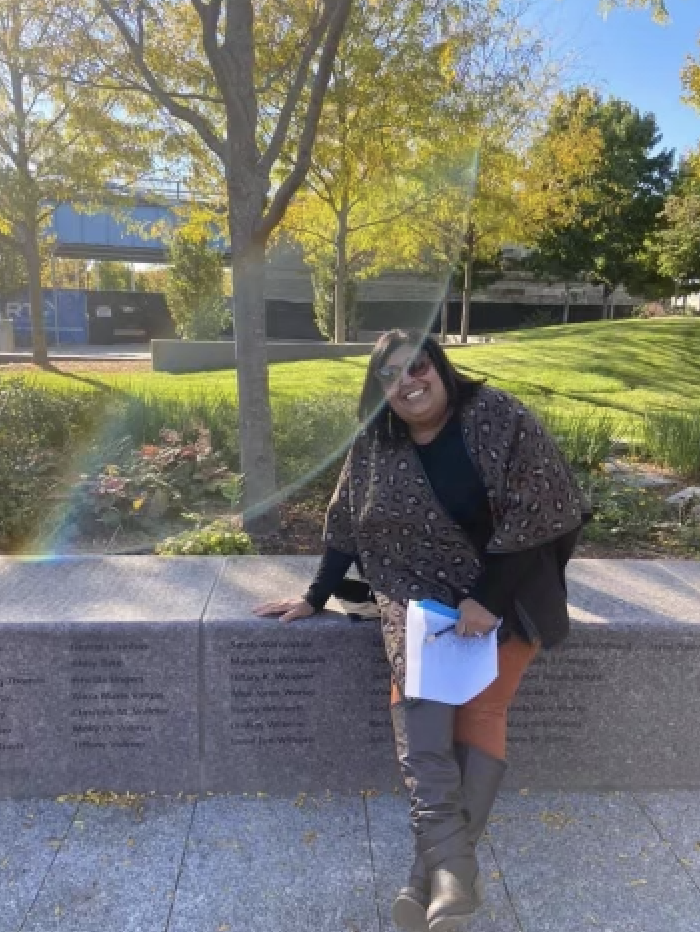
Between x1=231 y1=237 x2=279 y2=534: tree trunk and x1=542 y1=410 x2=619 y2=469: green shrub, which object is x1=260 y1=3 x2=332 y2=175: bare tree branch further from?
x1=542 y1=410 x2=619 y2=469: green shrub

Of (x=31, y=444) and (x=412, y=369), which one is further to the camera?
(x=31, y=444)

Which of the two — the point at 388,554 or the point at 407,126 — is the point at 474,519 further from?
the point at 407,126

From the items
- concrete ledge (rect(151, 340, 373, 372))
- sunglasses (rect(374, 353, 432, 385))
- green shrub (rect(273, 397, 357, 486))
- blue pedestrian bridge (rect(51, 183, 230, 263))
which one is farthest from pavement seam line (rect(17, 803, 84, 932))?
blue pedestrian bridge (rect(51, 183, 230, 263))

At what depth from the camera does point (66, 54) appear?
4.93 meters

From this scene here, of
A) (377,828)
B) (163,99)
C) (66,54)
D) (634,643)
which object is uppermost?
(66,54)

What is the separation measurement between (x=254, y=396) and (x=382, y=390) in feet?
6.28

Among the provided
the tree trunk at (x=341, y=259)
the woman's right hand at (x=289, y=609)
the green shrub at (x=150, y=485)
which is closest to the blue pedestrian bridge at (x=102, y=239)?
the tree trunk at (x=341, y=259)

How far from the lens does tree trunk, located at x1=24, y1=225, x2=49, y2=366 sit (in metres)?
13.9

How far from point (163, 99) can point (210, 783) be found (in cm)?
320

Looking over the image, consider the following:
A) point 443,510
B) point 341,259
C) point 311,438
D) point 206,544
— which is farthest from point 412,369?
→ point 341,259

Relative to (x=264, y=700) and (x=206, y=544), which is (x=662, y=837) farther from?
(x=206, y=544)

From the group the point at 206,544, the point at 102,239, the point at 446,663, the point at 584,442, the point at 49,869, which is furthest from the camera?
the point at 102,239

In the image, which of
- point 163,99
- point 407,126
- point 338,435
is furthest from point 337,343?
point 163,99

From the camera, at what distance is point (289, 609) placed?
2.67 meters
